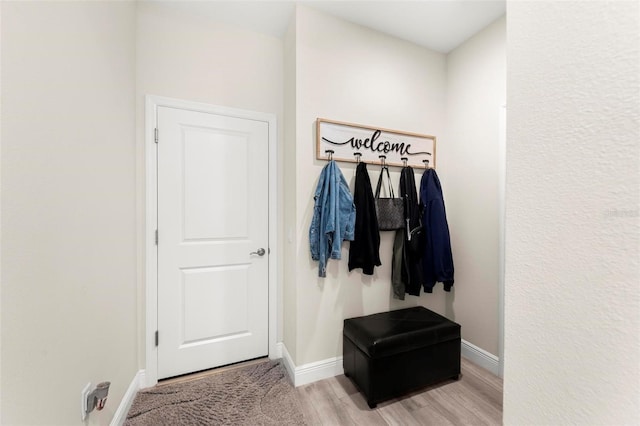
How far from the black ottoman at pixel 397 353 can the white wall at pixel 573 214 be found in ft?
3.98

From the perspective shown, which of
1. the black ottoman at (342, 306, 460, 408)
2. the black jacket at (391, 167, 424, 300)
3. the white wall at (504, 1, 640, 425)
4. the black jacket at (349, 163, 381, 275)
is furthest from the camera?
the black jacket at (391, 167, 424, 300)

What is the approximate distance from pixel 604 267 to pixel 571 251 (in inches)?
1.8

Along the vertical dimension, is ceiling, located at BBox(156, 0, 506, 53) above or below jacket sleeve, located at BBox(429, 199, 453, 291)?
above

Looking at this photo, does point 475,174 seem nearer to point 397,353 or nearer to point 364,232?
point 364,232

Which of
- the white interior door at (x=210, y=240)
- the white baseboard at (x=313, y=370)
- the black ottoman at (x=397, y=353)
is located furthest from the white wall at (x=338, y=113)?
the white interior door at (x=210, y=240)

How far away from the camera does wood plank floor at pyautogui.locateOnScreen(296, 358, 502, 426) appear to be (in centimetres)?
153

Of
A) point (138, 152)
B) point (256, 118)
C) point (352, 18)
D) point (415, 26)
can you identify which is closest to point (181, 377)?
point (138, 152)

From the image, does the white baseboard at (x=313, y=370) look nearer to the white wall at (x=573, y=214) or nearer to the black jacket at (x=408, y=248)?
the black jacket at (x=408, y=248)

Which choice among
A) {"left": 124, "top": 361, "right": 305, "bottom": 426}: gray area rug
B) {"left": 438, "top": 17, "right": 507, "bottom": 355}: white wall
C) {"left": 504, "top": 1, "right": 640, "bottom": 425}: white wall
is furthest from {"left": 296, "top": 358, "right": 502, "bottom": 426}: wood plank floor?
{"left": 504, "top": 1, "right": 640, "bottom": 425}: white wall

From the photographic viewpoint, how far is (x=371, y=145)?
207cm

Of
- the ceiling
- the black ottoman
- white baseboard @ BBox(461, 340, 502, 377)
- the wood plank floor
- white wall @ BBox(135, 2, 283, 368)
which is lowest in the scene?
the wood plank floor

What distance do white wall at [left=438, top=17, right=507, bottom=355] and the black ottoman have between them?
1.40 ft

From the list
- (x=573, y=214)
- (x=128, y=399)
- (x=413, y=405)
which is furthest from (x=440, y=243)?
(x=128, y=399)

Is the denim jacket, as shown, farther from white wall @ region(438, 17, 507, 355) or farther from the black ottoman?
white wall @ region(438, 17, 507, 355)
